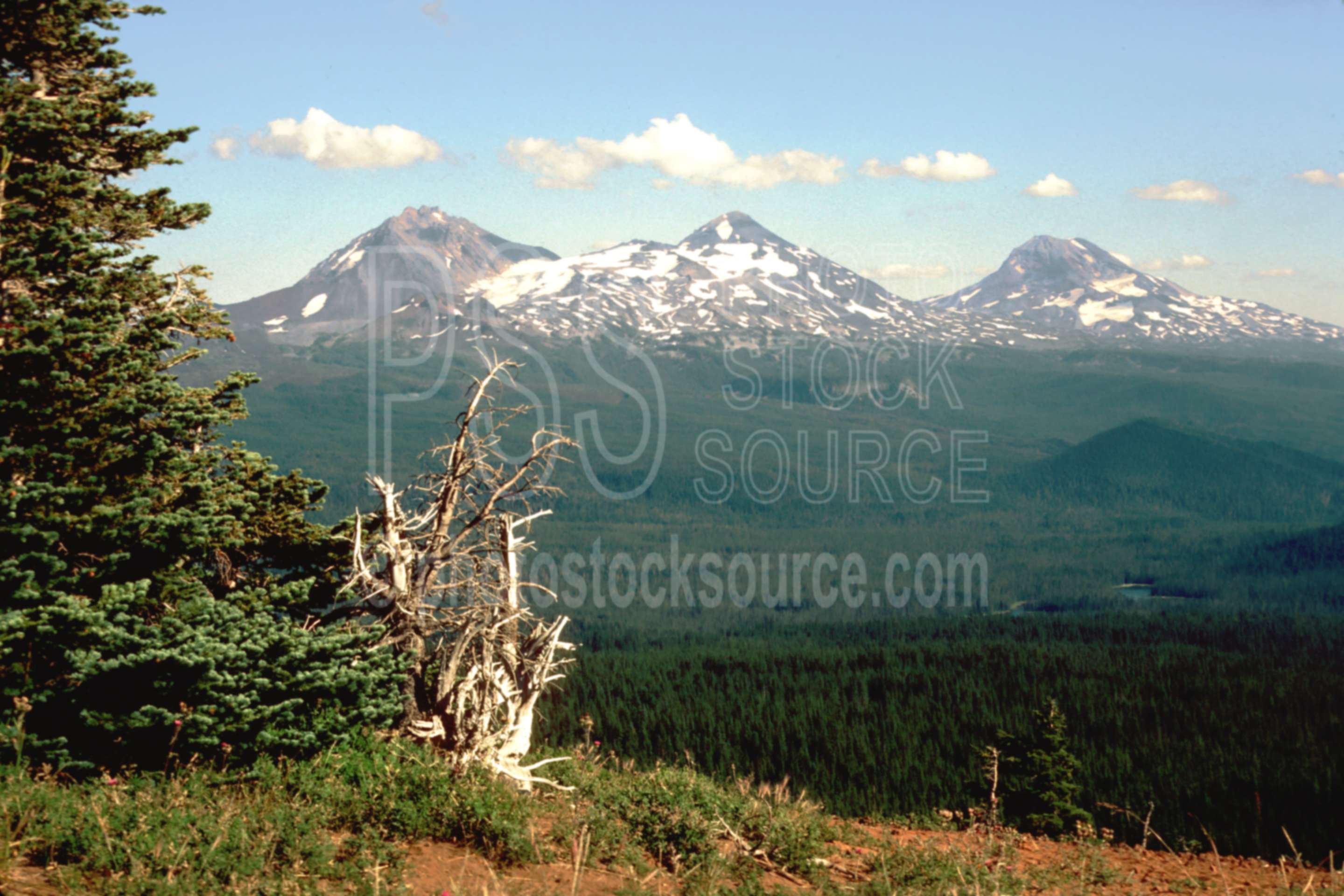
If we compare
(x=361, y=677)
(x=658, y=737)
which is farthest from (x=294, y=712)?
(x=658, y=737)

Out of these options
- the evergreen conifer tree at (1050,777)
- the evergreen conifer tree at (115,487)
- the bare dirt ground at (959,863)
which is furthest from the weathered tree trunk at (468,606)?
the evergreen conifer tree at (1050,777)

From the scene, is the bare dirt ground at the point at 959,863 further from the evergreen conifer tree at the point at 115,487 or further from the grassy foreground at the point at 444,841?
the evergreen conifer tree at the point at 115,487

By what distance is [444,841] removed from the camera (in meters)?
12.8

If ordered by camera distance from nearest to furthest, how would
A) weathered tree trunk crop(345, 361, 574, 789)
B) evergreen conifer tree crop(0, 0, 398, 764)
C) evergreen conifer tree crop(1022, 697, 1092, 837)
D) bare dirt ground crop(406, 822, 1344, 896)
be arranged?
bare dirt ground crop(406, 822, 1344, 896), evergreen conifer tree crop(0, 0, 398, 764), weathered tree trunk crop(345, 361, 574, 789), evergreen conifer tree crop(1022, 697, 1092, 837)

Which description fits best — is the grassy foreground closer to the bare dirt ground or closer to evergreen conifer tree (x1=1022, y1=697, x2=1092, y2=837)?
the bare dirt ground

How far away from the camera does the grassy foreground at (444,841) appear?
10.3 m

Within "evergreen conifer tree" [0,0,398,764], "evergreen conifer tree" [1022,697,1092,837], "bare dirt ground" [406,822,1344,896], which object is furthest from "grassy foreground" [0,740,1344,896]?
"evergreen conifer tree" [1022,697,1092,837]

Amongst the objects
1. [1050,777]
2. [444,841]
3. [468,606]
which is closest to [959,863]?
[444,841]

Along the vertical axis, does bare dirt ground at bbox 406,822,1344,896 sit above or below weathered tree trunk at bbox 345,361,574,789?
below

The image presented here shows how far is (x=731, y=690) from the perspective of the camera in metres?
98.4

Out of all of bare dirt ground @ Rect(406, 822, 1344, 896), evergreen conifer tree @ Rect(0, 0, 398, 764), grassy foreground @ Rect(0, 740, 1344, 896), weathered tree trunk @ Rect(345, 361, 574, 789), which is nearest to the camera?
grassy foreground @ Rect(0, 740, 1344, 896)

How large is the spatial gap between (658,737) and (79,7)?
237 ft

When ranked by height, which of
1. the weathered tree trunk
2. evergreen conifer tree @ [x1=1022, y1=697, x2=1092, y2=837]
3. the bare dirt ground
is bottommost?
evergreen conifer tree @ [x1=1022, y1=697, x2=1092, y2=837]

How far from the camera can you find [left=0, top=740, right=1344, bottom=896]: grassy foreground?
10312mm
